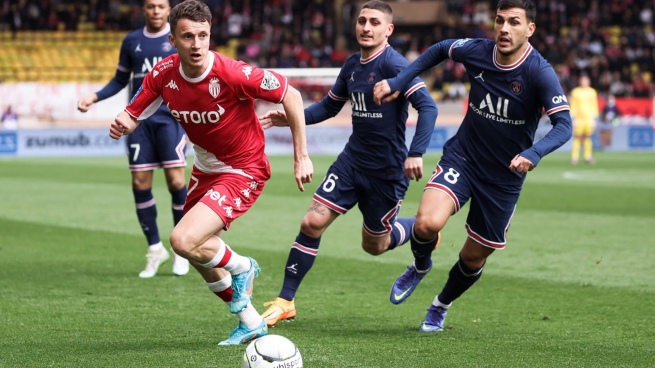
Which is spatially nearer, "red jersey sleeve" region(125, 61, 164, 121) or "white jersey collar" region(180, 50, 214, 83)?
"white jersey collar" region(180, 50, 214, 83)

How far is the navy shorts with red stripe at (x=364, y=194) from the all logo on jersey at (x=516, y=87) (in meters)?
1.25

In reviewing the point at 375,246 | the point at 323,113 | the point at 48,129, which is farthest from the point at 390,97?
the point at 48,129

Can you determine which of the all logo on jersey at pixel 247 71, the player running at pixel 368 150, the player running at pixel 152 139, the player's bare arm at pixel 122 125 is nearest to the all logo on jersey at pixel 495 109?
the player running at pixel 368 150

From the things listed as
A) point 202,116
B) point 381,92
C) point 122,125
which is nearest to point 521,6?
point 381,92

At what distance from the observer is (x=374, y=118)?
7.15 metres

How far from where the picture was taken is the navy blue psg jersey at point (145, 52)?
29.0 ft

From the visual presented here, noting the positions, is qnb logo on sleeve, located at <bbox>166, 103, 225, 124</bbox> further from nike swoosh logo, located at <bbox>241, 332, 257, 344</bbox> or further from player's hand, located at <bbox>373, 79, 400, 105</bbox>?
nike swoosh logo, located at <bbox>241, 332, 257, 344</bbox>

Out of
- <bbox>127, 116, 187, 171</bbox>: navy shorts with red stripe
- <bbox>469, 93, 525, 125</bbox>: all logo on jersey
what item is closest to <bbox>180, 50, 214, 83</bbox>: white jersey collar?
<bbox>469, 93, 525, 125</bbox>: all logo on jersey

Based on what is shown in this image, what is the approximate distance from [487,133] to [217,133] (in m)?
1.76

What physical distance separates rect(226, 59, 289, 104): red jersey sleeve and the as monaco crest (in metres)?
0.08

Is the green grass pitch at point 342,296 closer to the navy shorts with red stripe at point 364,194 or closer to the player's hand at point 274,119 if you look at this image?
the navy shorts with red stripe at point 364,194

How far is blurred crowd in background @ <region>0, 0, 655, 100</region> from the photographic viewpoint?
1394 inches

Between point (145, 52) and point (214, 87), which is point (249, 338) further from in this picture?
point (145, 52)

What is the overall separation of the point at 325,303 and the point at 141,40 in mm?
3026
